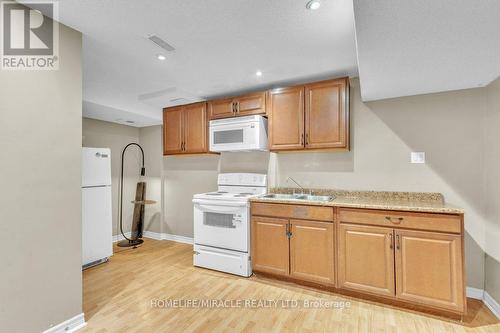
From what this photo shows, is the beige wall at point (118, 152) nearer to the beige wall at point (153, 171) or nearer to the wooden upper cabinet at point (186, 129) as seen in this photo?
the beige wall at point (153, 171)

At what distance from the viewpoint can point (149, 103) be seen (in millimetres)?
3674

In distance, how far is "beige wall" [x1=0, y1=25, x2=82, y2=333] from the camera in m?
1.51

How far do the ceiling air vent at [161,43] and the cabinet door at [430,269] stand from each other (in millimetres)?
2520

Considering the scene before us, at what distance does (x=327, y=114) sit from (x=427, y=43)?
1237mm

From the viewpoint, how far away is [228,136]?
10.3 feet

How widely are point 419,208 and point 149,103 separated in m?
3.63

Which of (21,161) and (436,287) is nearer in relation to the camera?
(21,161)

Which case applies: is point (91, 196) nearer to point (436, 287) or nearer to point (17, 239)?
point (17, 239)

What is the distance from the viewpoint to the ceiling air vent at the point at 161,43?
190 centimetres

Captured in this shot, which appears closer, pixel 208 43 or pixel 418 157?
pixel 208 43

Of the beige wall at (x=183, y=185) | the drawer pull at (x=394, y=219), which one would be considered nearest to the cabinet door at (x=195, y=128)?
the beige wall at (x=183, y=185)

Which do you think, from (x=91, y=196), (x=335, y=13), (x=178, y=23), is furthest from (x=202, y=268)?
(x=335, y=13)

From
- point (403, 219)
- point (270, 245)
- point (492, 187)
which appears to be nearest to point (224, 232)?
point (270, 245)

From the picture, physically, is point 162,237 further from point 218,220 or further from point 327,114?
point 327,114
